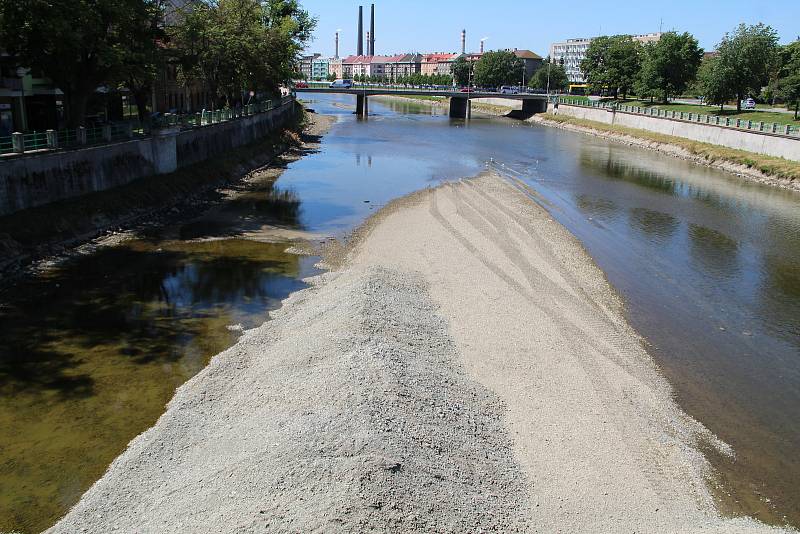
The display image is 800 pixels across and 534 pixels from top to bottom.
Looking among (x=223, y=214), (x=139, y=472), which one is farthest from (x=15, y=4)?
(x=139, y=472)

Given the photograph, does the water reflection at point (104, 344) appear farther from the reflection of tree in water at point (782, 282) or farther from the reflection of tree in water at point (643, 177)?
the reflection of tree in water at point (643, 177)

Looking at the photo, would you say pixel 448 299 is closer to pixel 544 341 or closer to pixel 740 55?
pixel 544 341

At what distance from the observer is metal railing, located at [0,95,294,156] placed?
31.8 meters

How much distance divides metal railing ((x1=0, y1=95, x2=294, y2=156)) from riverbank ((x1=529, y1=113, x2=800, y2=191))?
153 feet

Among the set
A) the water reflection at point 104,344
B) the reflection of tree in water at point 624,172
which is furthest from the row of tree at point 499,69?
the water reflection at point 104,344

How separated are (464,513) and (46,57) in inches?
1316

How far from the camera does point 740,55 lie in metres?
82.1

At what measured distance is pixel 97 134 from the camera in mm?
38281

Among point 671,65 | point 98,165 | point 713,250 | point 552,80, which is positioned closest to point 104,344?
point 98,165

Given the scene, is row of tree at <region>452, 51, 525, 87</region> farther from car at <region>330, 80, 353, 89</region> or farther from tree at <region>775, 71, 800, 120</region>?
tree at <region>775, 71, 800, 120</region>

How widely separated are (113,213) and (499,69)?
15517 cm

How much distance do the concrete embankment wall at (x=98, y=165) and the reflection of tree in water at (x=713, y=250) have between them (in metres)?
31.4

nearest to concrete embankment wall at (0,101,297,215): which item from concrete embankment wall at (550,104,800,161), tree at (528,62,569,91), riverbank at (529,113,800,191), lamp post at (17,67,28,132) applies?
lamp post at (17,67,28,132)

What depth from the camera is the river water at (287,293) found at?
16.3 metres
